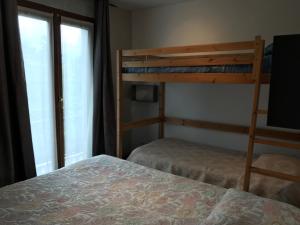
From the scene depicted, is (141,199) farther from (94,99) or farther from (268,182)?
(94,99)

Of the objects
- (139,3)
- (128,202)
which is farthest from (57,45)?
(128,202)

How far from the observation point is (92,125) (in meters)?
3.28

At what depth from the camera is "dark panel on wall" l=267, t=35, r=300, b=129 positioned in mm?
1569

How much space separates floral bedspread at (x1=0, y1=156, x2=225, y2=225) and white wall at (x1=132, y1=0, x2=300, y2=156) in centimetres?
150

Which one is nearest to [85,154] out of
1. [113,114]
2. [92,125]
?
[92,125]

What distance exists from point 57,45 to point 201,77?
1780 mm

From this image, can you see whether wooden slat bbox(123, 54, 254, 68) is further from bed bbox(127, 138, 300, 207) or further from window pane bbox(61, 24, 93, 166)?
bed bbox(127, 138, 300, 207)

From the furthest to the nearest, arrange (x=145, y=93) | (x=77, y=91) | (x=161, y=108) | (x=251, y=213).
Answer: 1. (x=145, y=93)
2. (x=161, y=108)
3. (x=77, y=91)
4. (x=251, y=213)

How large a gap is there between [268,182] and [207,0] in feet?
7.76

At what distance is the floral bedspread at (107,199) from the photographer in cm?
138

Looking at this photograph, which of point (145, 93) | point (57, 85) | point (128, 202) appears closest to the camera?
point (128, 202)

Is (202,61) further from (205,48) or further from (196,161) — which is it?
(196,161)

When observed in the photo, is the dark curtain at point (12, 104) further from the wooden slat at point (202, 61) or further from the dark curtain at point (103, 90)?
the wooden slat at point (202, 61)

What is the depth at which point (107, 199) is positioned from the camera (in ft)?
5.25
